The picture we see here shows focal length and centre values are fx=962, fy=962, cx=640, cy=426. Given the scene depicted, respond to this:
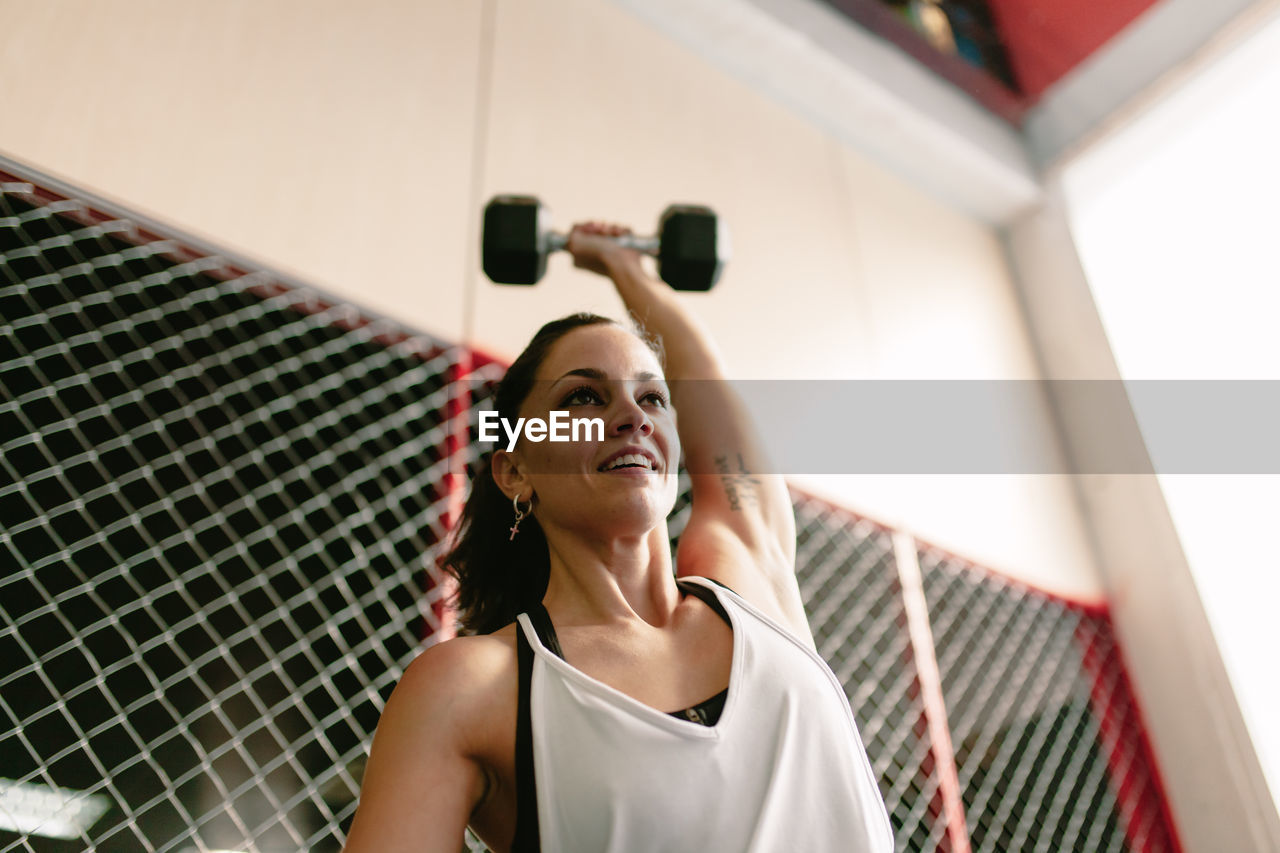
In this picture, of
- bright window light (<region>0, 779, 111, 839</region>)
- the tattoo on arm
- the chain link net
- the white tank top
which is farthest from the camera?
the chain link net

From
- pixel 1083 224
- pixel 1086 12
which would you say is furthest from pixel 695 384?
pixel 1086 12

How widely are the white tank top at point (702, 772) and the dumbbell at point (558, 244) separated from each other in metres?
0.69

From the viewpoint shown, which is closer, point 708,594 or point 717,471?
point 708,594

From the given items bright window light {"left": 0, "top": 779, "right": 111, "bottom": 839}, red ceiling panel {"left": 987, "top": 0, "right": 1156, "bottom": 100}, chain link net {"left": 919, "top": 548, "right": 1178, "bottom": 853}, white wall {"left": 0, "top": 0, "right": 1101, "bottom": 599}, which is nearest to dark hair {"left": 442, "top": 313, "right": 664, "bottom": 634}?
bright window light {"left": 0, "top": 779, "right": 111, "bottom": 839}

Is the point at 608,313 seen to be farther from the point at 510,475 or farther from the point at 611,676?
the point at 611,676

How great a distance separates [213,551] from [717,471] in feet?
2.99

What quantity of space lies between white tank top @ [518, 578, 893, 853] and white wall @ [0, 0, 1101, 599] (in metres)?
1.25

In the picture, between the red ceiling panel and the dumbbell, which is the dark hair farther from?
the red ceiling panel

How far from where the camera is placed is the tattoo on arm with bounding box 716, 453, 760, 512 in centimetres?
109

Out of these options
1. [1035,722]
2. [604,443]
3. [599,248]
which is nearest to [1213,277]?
[1035,722]

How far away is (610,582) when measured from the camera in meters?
0.89

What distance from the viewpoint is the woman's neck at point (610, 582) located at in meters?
0.88

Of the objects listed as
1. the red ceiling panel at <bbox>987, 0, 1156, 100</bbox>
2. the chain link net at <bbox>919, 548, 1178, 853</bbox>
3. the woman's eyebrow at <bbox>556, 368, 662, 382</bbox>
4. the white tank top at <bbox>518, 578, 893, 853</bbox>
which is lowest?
the chain link net at <bbox>919, 548, 1178, 853</bbox>

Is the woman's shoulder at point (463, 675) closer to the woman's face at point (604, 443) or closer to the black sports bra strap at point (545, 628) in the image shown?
the black sports bra strap at point (545, 628)
